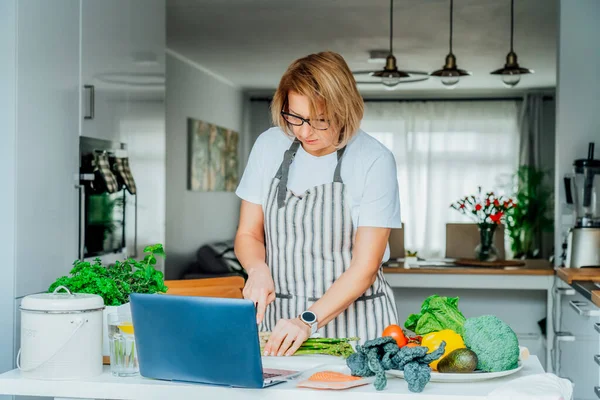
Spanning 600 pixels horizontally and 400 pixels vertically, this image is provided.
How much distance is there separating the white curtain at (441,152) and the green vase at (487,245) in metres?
5.07

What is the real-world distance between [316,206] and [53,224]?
1161mm

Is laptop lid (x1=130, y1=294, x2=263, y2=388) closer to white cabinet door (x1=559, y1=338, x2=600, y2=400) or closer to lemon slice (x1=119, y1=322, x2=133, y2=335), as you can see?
lemon slice (x1=119, y1=322, x2=133, y2=335)

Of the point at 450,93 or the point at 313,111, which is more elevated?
the point at 450,93

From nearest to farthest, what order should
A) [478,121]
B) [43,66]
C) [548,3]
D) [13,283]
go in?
1. [13,283]
2. [43,66]
3. [548,3]
4. [478,121]

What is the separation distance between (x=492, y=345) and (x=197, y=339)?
1.87 ft

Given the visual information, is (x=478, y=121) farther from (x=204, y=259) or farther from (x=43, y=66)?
(x=43, y=66)

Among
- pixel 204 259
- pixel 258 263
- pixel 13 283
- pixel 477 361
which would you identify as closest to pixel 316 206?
pixel 258 263

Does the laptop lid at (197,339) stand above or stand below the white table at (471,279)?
above

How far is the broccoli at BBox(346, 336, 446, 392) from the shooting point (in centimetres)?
142

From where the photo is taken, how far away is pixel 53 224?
2955 mm

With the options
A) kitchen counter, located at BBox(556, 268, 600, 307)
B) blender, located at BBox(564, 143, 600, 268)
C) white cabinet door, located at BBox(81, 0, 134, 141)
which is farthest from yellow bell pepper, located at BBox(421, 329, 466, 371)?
blender, located at BBox(564, 143, 600, 268)

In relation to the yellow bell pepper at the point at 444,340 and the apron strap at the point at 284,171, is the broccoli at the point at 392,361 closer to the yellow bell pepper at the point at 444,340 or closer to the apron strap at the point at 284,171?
the yellow bell pepper at the point at 444,340

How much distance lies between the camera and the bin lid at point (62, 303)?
157 cm

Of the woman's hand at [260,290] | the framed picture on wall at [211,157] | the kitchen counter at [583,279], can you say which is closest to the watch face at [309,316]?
the woman's hand at [260,290]
